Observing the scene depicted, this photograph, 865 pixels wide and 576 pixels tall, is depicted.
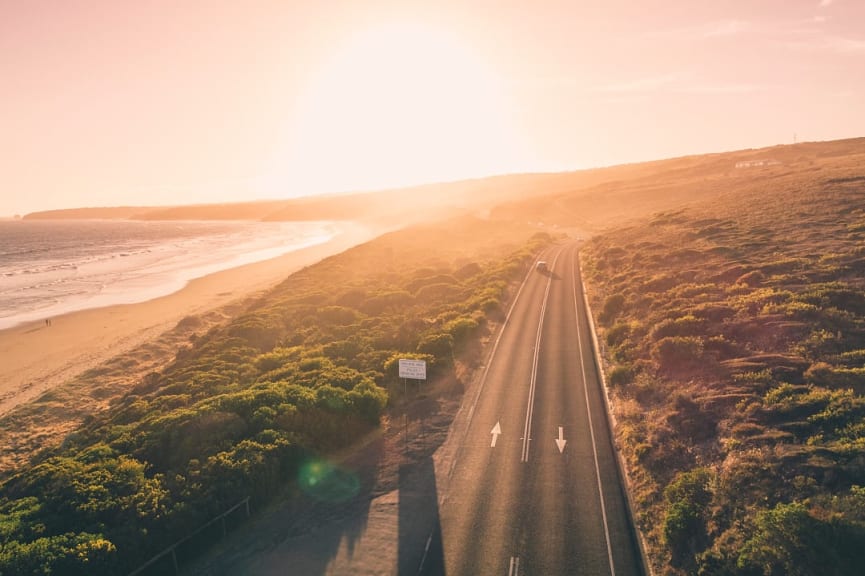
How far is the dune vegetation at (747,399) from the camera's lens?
15227 mm

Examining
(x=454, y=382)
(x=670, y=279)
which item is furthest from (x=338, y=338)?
(x=670, y=279)

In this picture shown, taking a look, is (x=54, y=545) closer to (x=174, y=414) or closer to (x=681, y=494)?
(x=174, y=414)

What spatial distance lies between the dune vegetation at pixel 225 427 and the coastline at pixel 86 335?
781cm

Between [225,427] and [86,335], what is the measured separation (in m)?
42.8

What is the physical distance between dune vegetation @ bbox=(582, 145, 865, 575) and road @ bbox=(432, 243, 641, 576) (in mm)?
1476

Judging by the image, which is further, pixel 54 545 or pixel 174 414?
pixel 174 414

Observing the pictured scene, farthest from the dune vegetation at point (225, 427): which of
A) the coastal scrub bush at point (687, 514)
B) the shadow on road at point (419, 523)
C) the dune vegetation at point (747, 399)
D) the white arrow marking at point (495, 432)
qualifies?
the coastal scrub bush at point (687, 514)

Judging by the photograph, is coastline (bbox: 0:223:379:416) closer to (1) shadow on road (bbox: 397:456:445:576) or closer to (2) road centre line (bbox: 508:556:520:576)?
(1) shadow on road (bbox: 397:456:445:576)

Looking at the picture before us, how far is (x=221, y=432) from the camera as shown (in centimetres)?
2297

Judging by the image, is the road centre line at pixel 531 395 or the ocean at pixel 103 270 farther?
the ocean at pixel 103 270

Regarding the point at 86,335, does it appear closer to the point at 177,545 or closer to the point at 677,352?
the point at 177,545

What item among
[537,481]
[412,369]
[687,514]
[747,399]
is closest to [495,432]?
[537,481]

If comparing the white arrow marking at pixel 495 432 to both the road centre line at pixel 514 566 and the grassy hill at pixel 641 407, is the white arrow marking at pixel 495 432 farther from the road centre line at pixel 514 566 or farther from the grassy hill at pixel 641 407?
the road centre line at pixel 514 566

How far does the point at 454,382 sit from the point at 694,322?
61.3 ft
